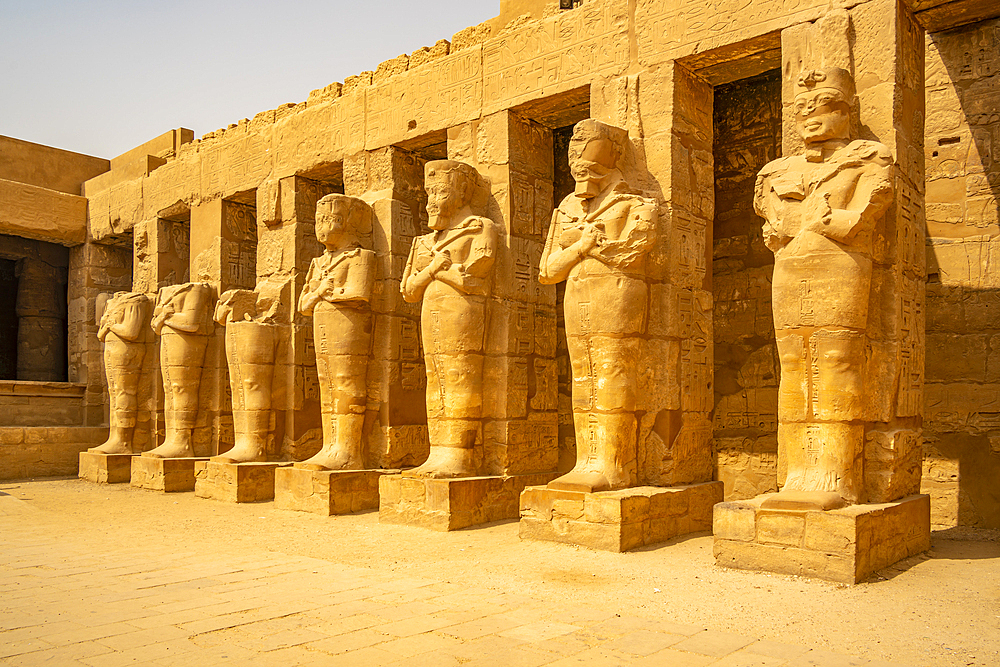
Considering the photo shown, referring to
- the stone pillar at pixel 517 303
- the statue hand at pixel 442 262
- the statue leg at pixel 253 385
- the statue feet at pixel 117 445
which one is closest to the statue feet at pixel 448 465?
the stone pillar at pixel 517 303

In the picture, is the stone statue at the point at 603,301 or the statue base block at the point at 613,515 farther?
the stone statue at the point at 603,301

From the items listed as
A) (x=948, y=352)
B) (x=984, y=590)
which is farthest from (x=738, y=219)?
(x=984, y=590)

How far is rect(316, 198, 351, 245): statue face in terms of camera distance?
8.05 meters

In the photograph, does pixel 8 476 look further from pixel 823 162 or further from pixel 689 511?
pixel 823 162

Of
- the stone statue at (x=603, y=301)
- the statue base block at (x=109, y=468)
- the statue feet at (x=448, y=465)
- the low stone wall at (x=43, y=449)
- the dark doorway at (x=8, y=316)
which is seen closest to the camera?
the stone statue at (x=603, y=301)

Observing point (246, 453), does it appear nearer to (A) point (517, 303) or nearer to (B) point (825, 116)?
(A) point (517, 303)

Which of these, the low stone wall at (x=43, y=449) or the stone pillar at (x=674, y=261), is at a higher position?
the stone pillar at (x=674, y=261)

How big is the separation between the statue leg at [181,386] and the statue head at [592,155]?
6.01 meters

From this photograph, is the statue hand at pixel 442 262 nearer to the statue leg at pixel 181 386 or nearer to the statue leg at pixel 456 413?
the statue leg at pixel 456 413

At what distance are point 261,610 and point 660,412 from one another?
10.9 ft

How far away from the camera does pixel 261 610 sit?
4.26 m

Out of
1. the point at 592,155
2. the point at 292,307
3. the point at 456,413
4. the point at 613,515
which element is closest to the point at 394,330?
the point at 456,413

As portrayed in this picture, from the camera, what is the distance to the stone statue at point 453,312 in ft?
23.3

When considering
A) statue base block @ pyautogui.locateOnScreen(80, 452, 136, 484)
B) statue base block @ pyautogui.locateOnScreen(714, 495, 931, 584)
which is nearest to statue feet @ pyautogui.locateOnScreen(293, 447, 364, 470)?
statue base block @ pyautogui.locateOnScreen(80, 452, 136, 484)
